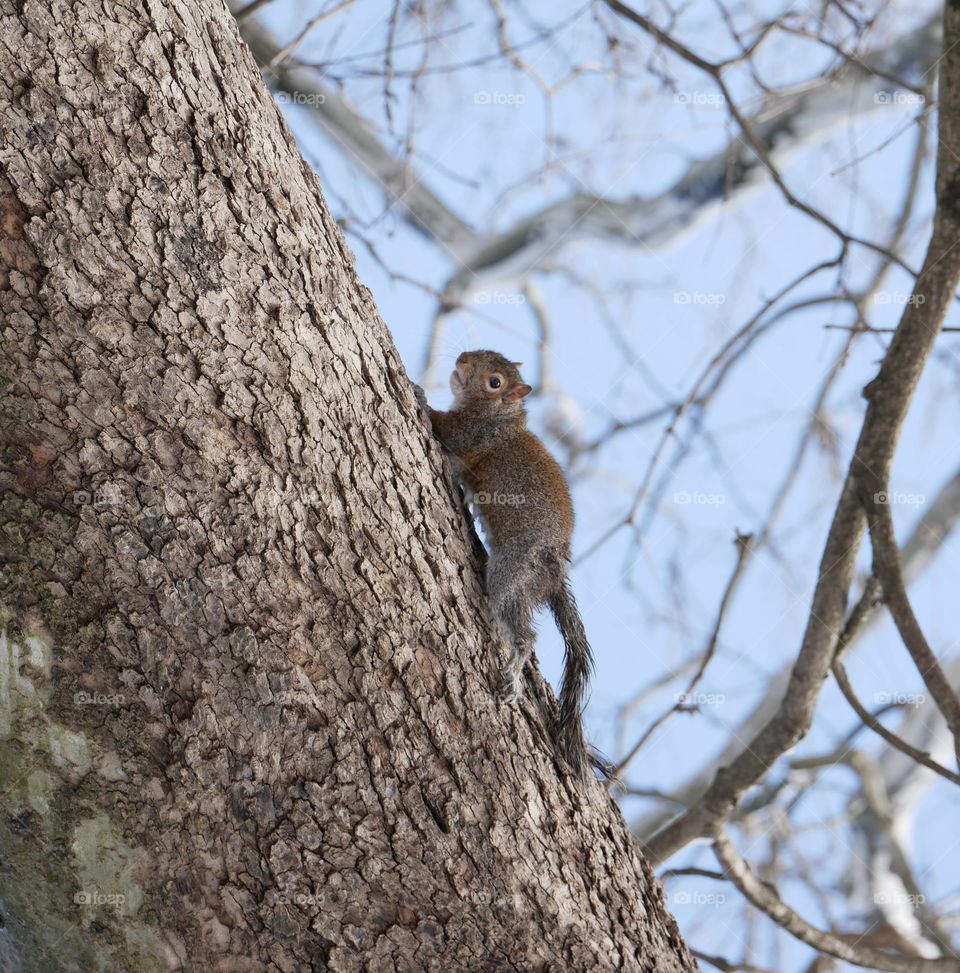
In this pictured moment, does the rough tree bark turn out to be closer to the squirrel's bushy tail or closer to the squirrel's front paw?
the squirrel's front paw

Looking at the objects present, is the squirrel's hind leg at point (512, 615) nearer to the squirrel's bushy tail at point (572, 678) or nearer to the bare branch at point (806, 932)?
the squirrel's bushy tail at point (572, 678)

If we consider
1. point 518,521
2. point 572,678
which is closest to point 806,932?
point 572,678

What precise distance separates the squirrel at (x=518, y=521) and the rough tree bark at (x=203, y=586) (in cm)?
25

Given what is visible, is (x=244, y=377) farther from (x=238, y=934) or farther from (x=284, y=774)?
(x=238, y=934)

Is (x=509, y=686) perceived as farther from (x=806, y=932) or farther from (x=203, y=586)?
(x=806, y=932)

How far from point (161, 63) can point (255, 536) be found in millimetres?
845

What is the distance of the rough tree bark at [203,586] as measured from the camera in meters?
1.88

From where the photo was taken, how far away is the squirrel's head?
3336 millimetres

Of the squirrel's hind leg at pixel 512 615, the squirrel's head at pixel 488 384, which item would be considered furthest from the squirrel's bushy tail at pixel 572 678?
the squirrel's head at pixel 488 384

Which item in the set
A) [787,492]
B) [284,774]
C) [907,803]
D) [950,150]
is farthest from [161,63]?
[907,803]

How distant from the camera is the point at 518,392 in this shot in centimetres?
342

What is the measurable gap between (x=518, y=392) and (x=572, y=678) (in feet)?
3.44

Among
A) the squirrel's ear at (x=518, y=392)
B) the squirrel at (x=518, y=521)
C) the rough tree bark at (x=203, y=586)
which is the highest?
the squirrel's ear at (x=518, y=392)

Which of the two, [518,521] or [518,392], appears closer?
[518,521]
